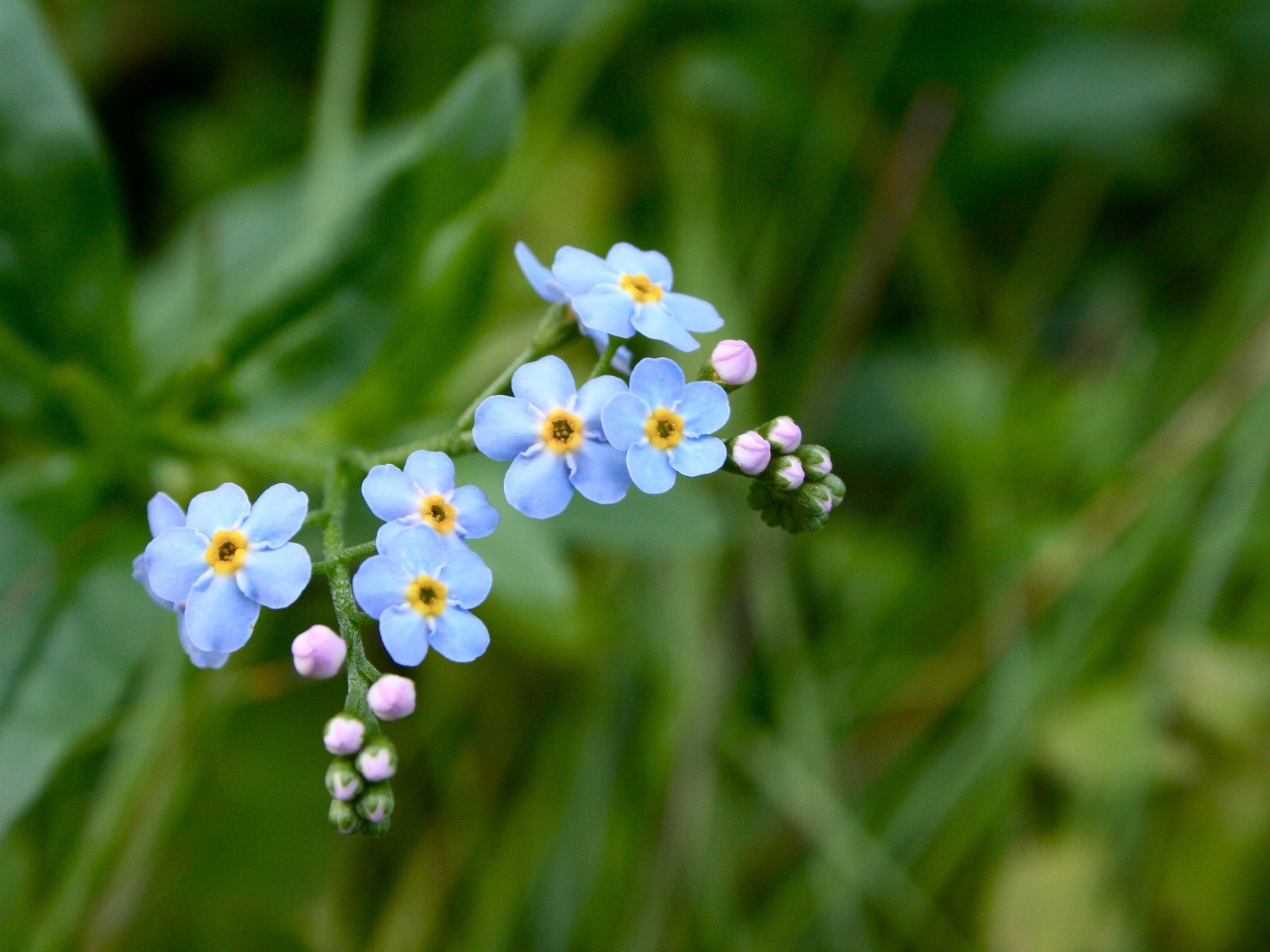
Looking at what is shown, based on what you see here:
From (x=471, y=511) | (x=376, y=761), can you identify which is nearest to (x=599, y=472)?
(x=471, y=511)

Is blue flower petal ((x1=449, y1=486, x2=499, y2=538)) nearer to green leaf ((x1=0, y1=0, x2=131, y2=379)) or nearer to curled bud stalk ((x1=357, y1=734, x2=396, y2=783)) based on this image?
curled bud stalk ((x1=357, y1=734, x2=396, y2=783))

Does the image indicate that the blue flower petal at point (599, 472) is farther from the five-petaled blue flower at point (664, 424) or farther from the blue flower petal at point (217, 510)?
the blue flower petal at point (217, 510)

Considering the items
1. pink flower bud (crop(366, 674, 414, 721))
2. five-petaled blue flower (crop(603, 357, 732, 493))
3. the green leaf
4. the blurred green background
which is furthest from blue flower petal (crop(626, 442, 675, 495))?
the green leaf

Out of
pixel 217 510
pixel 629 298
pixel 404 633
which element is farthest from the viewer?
pixel 629 298

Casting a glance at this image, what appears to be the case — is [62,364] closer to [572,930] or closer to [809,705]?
[572,930]

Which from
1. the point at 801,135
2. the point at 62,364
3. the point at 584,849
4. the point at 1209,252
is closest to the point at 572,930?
the point at 584,849

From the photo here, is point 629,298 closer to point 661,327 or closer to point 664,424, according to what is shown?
point 661,327
